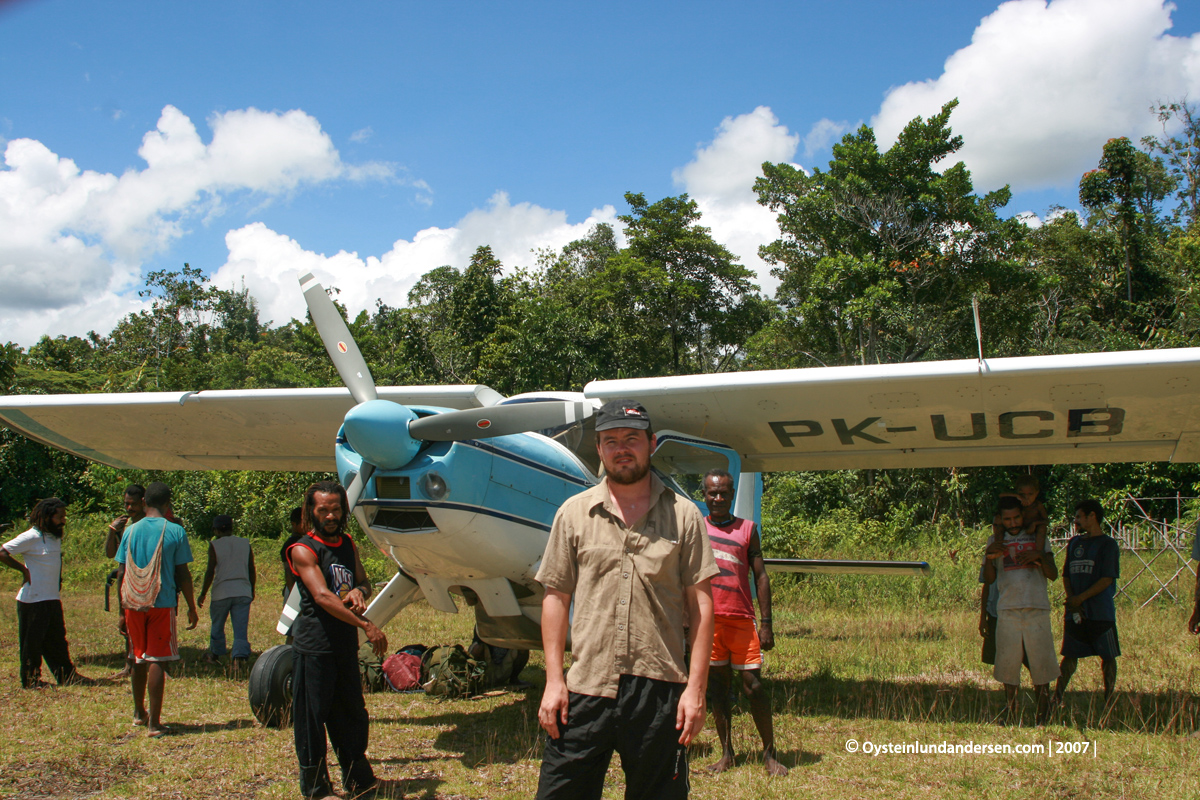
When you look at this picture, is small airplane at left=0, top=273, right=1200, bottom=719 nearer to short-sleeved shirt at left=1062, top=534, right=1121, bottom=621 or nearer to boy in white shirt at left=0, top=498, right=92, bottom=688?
short-sleeved shirt at left=1062, top=534, right=1121, bottom=621

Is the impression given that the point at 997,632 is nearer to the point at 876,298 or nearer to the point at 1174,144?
the point at 876,298

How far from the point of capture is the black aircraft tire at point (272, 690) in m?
5.47

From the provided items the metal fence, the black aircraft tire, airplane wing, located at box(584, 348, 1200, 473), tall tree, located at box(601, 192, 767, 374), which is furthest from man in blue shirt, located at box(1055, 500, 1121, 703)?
tall tree, located at box(601, 192, 767, 374)

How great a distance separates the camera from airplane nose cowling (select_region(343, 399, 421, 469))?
14.7ft

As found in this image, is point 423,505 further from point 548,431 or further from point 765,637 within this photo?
point 765,637

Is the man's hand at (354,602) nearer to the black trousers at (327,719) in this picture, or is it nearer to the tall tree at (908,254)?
the black trousers at (327,719)

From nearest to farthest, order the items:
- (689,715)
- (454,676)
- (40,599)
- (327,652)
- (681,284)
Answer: (689,715)
(327,652)
(454,676)
(40,599)
(681,284)

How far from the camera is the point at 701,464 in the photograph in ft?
23.9

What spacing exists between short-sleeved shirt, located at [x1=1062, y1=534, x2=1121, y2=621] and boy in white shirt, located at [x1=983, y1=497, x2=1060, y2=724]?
41cm

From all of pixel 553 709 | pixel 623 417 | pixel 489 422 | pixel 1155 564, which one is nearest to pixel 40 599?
pixel 489 422

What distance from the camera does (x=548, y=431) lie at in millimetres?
6078

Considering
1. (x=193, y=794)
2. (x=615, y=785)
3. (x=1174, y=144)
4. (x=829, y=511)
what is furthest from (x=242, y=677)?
(x=1174, y=144)

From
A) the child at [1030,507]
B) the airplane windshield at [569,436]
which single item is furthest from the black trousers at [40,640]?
the child at [1030,507]

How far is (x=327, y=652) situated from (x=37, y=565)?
4.53 meters
